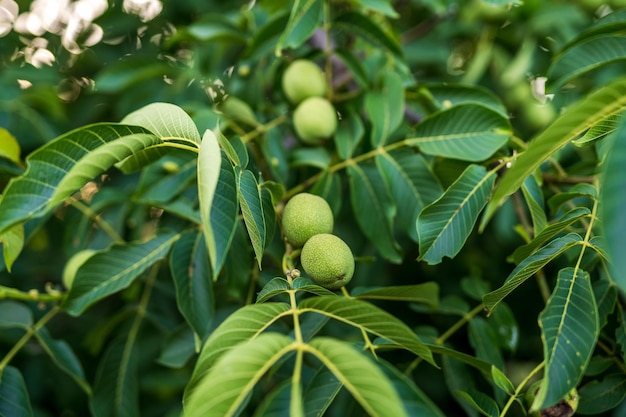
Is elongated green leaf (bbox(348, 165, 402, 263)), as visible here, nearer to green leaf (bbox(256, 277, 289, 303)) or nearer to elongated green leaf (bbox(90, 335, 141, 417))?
green leaf (bbox(256, 277, 289, 303))

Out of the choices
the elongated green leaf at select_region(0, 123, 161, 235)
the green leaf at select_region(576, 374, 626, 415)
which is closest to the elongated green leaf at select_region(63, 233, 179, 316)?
the elongated green leaf at select_region(0, 123, 161, 235)

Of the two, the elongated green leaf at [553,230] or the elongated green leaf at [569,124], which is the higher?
the elongated green leaf at [569,124]

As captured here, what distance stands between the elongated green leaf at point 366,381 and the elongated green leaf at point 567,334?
7.7 inches

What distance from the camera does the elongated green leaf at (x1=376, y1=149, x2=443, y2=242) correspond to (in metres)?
1.08

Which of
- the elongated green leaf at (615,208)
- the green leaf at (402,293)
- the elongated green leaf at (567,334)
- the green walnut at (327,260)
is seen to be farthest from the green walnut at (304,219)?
the elongated green leaf at (615,208)

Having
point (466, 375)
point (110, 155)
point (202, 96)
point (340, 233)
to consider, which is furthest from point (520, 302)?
point (110, 155)

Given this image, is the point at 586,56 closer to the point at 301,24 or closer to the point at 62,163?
the point at 301,24

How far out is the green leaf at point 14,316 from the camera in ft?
3.72

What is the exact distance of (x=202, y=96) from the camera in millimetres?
1636

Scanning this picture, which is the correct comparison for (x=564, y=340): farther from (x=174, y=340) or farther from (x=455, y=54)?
(x=455, y=54)

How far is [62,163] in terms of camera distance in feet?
2.51

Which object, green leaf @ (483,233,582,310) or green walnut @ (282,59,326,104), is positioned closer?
green leaf @ (483,233,582,310)

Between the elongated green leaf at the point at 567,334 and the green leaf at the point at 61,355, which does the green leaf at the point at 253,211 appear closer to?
the elongated green leaf at the point at 567,334

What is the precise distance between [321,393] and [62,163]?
1.48 feet
